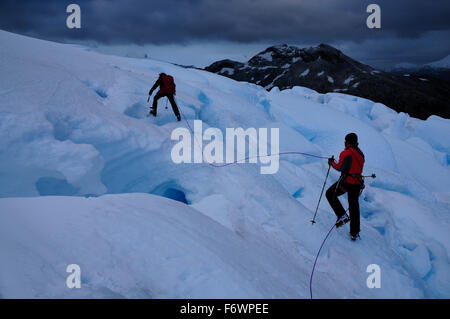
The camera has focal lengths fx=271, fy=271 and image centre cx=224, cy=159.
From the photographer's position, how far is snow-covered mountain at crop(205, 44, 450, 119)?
82.8 m

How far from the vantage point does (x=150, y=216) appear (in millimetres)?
3129

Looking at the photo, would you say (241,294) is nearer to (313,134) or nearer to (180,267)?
(180,267)

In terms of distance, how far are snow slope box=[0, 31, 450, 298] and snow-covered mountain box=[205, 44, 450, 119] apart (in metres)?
91.0

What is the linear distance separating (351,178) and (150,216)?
308 cm

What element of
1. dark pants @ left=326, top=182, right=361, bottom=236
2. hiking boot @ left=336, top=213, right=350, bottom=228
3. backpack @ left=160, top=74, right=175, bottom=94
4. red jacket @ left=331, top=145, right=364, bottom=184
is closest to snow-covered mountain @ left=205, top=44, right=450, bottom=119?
backpack @ left=160, top=74, right=175, bottom=94

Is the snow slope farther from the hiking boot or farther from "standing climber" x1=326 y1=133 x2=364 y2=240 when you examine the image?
"standing climber" x1=326 y1=133 x2=364 y2=240

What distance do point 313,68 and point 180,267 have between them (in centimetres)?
11529

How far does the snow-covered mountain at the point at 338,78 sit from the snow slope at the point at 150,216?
91.0 m

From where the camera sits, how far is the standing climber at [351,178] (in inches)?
163

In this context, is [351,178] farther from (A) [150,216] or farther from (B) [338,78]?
(B) [338,78]

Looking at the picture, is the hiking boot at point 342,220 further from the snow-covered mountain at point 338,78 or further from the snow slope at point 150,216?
the snow-covered mountain at point 338,78

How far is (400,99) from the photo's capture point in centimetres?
8344

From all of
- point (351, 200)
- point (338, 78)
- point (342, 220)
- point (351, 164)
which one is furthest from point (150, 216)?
point (338, 78)
